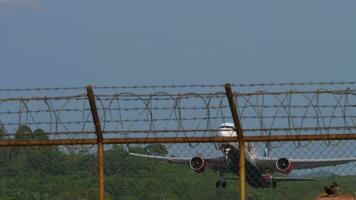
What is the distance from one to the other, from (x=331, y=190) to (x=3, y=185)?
56.9 m

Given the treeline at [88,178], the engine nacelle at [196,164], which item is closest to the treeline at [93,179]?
the treeline at [88,178]

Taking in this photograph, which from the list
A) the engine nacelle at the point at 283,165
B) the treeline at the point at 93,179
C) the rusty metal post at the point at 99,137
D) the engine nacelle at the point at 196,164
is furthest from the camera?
the treeline at the point at 93,179

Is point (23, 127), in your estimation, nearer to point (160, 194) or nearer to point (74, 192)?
point (74, 192)

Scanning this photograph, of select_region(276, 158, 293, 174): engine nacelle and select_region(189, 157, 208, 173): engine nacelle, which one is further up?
select_region(276, 158, 293, 174): engine nacelle

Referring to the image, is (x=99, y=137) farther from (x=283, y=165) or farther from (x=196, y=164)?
(x=283, y=165)

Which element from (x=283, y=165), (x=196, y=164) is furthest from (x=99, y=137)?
(x=283, y=165)

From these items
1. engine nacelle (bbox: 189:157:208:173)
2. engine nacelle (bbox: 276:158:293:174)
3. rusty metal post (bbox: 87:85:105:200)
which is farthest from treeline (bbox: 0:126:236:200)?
rusty metal post (bbox: 87:85:105:200)

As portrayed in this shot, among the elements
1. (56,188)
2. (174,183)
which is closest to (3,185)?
(56,188)

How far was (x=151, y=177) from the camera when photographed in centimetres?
7012

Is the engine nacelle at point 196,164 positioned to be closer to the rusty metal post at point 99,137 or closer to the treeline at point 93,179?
the treeline at point 93,179

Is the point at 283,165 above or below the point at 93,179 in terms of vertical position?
below

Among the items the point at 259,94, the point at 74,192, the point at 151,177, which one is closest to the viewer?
the point at 259,94

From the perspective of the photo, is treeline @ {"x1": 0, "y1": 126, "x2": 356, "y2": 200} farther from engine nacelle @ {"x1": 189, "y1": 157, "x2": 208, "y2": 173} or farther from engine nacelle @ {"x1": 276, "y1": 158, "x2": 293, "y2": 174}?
engine nacelle @ {"x1": 189, "y1": 157, "x2": 208, "y2": 173}

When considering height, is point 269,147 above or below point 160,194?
below
